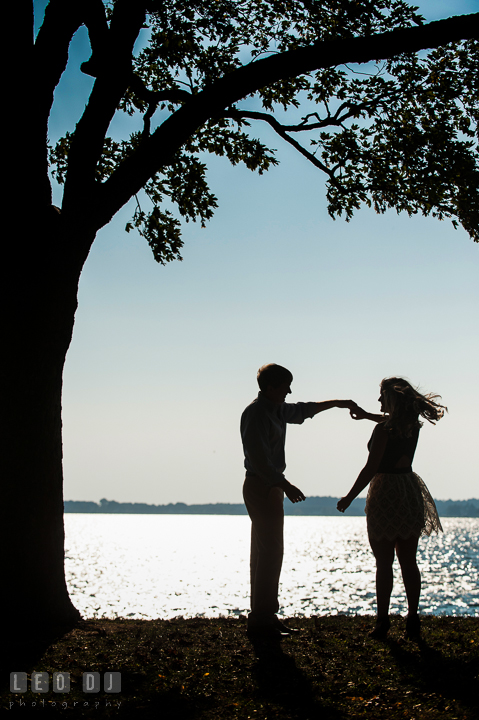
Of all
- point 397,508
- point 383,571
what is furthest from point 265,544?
point 397,508

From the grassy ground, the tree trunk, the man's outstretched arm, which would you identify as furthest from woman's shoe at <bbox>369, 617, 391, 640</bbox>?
the tree trunk

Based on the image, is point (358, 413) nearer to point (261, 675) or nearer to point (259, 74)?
point (261, 675)

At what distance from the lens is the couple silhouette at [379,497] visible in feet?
20.2

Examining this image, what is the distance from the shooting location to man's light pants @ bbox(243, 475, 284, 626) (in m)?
6.35


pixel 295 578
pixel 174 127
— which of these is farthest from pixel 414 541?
pixel 295 578

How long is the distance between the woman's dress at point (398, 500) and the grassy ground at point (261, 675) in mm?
1156

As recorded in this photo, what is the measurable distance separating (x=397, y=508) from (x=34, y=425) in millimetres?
4366

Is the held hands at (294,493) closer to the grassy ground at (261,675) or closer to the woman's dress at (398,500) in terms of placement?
the woman's dress at (398,500)

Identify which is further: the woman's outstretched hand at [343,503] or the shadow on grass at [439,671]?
the woman's outstretched hand at [343,503]

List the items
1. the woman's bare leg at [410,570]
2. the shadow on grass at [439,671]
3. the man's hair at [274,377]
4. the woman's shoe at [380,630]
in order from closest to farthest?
the shadow on grass at [439,671] < the woman's bare leg at [410,570] < the woman's shoe at [380,630] < the man's hair at [274,377]

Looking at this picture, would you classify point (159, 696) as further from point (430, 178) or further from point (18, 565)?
point (430, 178)

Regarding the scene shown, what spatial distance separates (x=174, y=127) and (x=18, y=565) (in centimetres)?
583

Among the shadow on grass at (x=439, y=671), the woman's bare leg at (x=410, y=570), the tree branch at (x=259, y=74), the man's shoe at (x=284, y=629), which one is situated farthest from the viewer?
the tree branch at (x=259, y=74)

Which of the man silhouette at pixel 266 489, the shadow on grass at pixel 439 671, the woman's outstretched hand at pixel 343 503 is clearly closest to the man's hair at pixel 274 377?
the man silhouette at pixel 266 489
